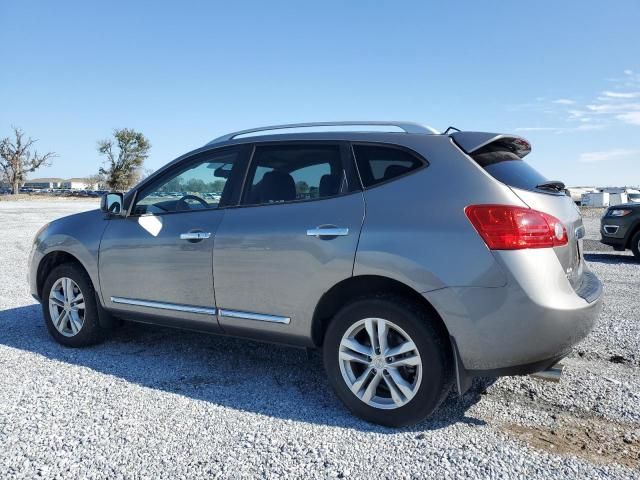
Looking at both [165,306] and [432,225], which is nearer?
[432,225]

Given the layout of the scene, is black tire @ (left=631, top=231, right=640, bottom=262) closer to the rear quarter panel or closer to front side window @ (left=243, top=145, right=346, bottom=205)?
the rear quarter panel

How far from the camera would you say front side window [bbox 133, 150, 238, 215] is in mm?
4027

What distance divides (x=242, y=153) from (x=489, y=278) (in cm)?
207

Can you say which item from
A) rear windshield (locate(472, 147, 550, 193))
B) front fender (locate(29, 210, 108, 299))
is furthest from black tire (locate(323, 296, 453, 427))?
front fender (locate(29, 210, 108, 299))

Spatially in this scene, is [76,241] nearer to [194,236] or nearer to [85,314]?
[85,314]

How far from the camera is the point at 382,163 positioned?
3.35 m

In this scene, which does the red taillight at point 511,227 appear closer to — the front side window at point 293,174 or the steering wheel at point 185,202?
the front side window at point 293,174

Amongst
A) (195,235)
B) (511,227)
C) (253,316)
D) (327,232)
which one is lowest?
(253,316)

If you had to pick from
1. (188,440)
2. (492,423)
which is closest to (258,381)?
(188,440)

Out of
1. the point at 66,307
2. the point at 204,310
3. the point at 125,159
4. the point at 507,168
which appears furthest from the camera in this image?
the point at 125,159

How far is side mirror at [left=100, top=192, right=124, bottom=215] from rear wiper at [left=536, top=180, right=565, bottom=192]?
10.8ft

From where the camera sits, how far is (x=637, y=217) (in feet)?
35.8

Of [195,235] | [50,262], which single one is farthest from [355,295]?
[50,262]

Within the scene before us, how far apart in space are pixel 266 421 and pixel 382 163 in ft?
5.75
